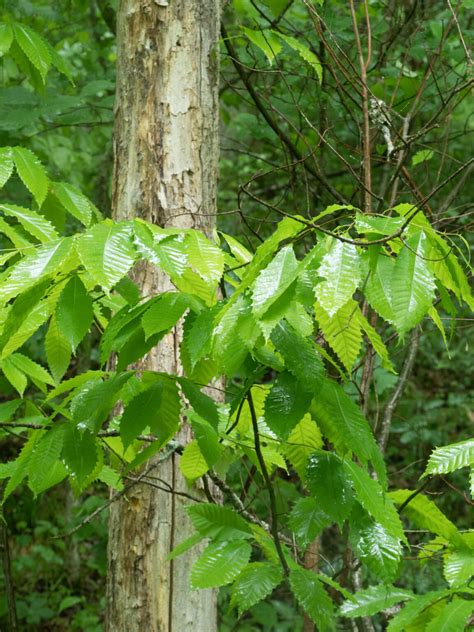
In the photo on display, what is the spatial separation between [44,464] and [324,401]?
0.72 meters

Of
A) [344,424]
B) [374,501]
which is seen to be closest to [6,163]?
A: [344,424]

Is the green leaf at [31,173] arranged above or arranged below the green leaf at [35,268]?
above

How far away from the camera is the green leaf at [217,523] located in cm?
170

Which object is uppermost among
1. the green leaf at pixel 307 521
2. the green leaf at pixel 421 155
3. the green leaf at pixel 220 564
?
the green leaf at pixel 421 155

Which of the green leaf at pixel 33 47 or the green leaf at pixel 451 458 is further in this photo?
the green leaf at pixel 33 47

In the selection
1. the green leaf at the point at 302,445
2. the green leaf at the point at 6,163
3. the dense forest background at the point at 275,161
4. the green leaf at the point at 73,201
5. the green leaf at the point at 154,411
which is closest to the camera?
the green leaf at the point at 154,411

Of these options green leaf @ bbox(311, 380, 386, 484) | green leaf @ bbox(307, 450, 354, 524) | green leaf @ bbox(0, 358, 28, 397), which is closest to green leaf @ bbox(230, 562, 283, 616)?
green leaf @ bbox(307, 450, 354, 524)

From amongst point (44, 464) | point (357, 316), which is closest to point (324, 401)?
point (357, 316)

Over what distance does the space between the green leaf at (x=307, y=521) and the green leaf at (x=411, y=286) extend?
614 mm

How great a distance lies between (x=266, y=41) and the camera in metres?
2.86

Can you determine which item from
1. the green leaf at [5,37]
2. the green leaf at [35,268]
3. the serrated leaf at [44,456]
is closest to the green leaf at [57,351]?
the serrated leaf at [44,456]

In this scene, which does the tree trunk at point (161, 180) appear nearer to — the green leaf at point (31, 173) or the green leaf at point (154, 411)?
the green leaf at point (31, 173)

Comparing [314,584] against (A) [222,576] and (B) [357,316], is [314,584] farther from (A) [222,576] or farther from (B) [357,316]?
(B) [357,316]

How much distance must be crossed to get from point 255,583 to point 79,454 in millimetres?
509
